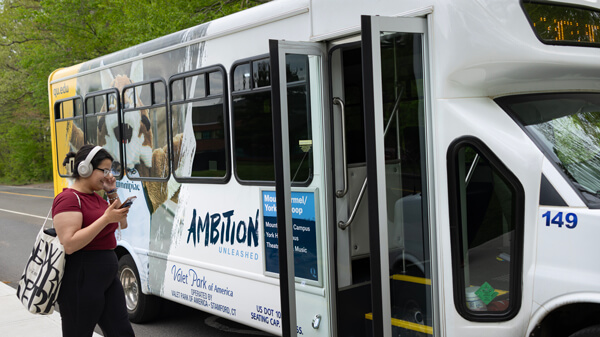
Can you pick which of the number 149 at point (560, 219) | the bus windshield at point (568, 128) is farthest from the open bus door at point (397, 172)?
the number 149 at point (560, 219)

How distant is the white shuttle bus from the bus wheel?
1.46m

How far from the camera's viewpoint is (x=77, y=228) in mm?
3914

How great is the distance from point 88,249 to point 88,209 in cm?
25

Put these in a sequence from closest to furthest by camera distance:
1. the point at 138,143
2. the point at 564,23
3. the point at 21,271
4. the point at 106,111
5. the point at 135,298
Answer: the point at 564,23
the point at 138,143
the point at 135,298
the point at 106,111
the point at 21,271

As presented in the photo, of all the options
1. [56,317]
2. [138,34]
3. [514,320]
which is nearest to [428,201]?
[514,320]

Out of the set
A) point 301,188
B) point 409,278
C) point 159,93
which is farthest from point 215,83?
point 409,278

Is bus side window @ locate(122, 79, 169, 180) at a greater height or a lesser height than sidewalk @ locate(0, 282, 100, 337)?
greater

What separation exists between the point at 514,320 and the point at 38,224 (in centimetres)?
1451

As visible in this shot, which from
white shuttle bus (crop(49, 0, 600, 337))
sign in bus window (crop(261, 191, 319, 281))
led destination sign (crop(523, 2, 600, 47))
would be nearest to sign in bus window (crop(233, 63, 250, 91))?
white shuttle bus (crop(49, 0, 600, 337))

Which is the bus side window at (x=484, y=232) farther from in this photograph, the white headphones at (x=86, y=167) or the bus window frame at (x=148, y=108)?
the bus window frame at (x=148, y=108)

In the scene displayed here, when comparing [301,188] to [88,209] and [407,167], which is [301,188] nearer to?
[407,167]

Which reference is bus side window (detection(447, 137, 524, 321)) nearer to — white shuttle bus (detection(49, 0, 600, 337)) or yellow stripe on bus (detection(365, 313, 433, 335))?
white shuttle bus (detection(49, 0, 600, 337))

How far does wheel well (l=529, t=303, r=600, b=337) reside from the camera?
3.21m

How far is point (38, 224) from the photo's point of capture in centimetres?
1573
